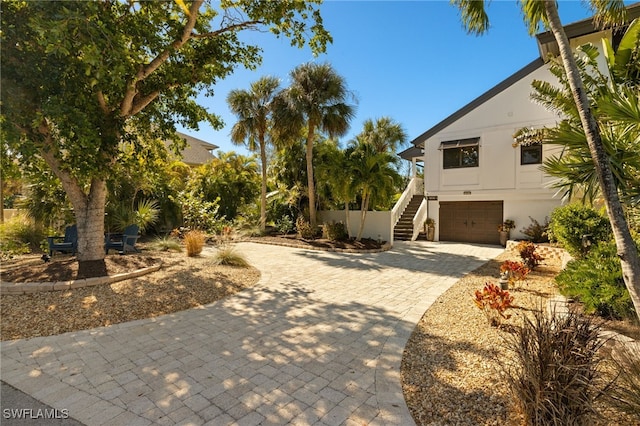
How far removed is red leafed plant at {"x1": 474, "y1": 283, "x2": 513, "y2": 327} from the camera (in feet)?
14.5

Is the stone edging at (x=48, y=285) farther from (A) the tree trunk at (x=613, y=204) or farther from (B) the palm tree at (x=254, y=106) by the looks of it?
(B) the palm tree at (x=254, y=106)

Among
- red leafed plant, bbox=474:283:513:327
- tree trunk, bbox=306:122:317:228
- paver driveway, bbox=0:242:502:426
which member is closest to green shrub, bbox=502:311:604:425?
paver driveway, bbox=0:242:502:426

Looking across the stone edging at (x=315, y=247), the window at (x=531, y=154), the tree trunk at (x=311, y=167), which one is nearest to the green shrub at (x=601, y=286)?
the stone edging at (x=315, y=247)

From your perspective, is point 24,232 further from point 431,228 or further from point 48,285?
point 431,228

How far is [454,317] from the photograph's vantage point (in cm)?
502

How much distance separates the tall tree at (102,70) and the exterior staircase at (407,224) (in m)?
11.5

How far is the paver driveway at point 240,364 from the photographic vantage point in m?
2.73

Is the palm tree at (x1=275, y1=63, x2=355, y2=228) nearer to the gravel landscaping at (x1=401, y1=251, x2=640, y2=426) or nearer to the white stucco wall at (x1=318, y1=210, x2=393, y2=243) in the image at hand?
the white stucco wall at (x1=318, y1=210, x2=393, y2=243)

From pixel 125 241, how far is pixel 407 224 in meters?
13.9

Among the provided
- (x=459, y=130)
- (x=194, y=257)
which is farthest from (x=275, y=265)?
(x=459, y=130)

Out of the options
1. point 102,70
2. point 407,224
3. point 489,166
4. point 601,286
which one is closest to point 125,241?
point 102,70

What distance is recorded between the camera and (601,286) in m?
4.38

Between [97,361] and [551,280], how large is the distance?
919 cm

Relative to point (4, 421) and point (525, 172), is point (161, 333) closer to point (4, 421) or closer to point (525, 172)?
point (4, 421)
